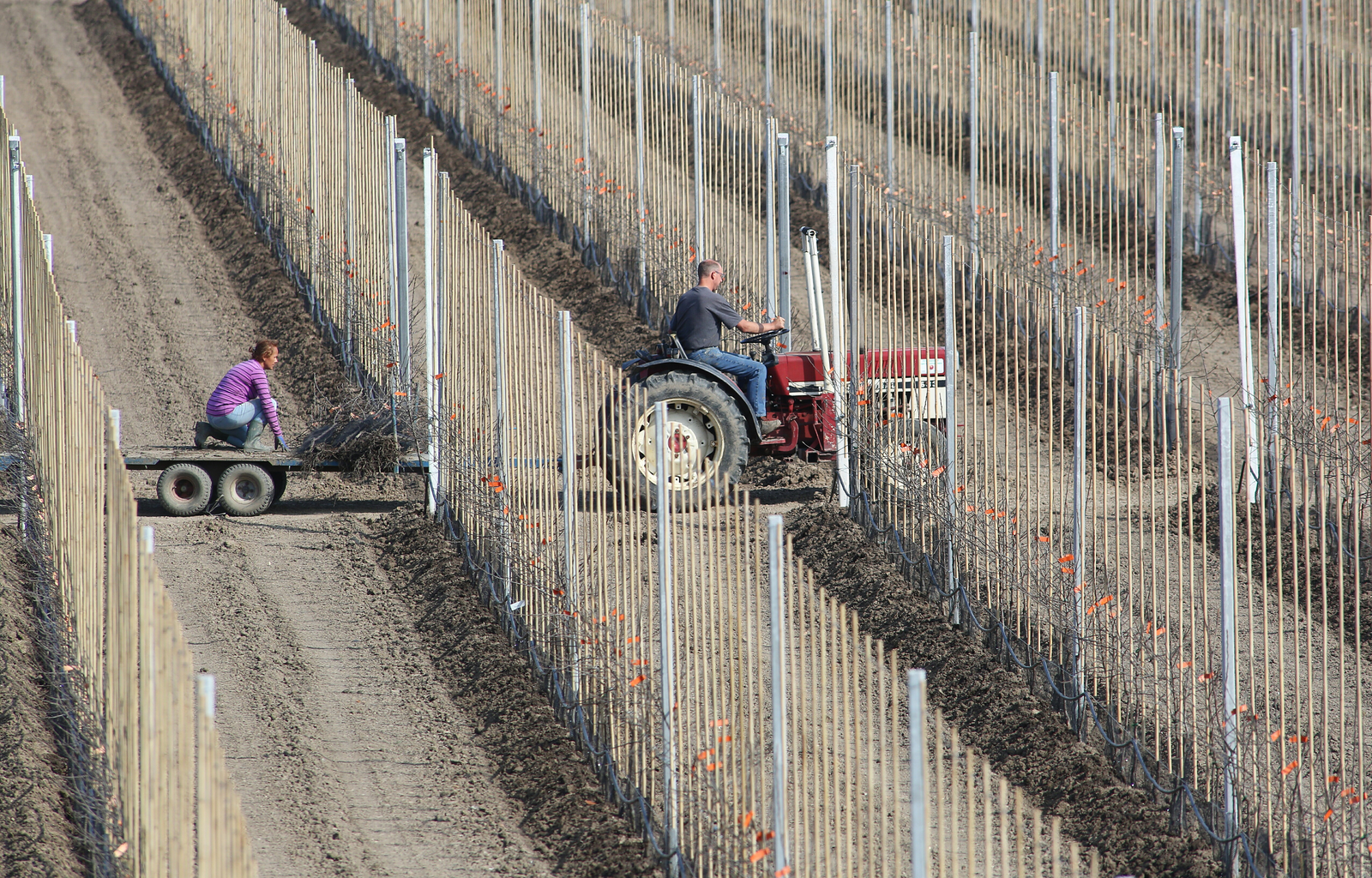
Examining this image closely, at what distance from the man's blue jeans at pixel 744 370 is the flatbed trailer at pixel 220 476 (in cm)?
186

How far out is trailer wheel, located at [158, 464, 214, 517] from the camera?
9.58m

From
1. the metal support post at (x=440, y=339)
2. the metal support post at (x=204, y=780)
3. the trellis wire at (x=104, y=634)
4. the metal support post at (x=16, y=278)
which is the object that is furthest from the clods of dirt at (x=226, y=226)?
the metal support post at (x=204, y=780)

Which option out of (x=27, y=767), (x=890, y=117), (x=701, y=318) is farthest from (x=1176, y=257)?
(x=27, y=767)

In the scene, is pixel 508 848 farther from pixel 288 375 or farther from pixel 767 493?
pixel 288 375

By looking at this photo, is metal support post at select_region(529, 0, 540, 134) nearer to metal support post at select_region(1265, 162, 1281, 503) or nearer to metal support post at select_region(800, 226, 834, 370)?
metal support post at select_region(800, 226, 834, 370)

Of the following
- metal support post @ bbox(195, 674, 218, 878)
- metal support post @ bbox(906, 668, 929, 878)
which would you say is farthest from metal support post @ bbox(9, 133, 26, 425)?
metal support post @ bbox(906, 668, 929, 878)

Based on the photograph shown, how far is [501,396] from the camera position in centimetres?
838

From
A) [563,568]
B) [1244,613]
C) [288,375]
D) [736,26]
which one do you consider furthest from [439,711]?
[736,26]

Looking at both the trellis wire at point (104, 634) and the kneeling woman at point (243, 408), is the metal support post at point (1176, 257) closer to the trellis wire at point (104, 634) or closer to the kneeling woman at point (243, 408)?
the kneeling woman at point (243, 408)

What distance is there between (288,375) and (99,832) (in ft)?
23.4

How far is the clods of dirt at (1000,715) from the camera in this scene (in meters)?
6.43

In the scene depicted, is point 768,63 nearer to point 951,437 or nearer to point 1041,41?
point 1041,41

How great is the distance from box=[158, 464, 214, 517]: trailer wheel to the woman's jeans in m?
0.37

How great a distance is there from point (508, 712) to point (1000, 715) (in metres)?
2.32
